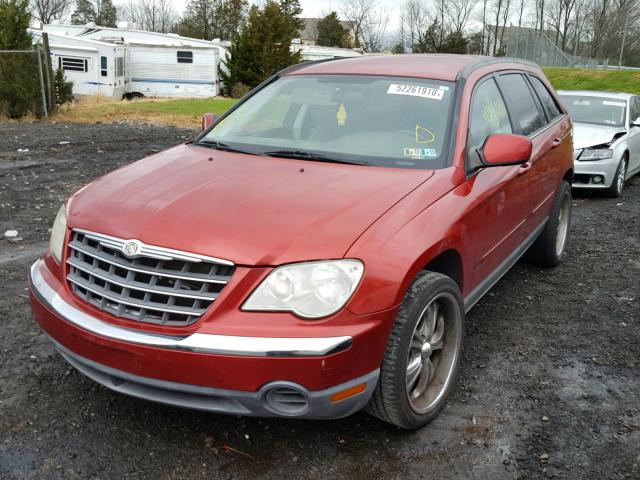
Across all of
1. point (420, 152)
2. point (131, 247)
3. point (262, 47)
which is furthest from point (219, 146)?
point (262, 47)

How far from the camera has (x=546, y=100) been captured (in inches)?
217

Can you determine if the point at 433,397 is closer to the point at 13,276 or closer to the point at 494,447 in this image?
the point at 494,447

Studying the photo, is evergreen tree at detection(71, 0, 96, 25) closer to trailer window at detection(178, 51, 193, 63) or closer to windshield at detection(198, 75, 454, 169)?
trailer window at detection(178, 51, 193, 63)

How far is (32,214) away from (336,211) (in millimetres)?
5066

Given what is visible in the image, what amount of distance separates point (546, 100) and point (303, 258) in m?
3.71

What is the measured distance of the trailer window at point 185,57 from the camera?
30000mm

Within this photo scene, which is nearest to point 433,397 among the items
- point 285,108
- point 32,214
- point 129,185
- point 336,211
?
point 336,211

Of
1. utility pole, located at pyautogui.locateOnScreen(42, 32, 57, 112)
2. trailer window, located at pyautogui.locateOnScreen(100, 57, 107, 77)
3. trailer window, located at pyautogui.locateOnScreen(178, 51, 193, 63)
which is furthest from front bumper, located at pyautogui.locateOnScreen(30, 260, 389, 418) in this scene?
trailer window, located at pyautogui.locateOnScreen(178, 51, 193, 63)

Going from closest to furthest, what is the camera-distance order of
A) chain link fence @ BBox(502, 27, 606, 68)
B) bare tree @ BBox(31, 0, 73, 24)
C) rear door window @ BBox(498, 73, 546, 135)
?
rear door window @ BBox(498, 73, 546, 135), chain link fence @ BBox(502, 27, 606, 68), bare tree @ BBox(31, 0, 73, 24)

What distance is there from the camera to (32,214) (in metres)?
6.90

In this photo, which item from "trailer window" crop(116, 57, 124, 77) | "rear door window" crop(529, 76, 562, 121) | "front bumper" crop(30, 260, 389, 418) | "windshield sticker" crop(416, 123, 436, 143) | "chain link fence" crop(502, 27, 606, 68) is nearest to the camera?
"front bumper" crop(30, 260, 389, 418)

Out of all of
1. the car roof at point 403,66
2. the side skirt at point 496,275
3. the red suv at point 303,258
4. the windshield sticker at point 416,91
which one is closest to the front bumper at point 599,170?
the side skirt at point 496,275

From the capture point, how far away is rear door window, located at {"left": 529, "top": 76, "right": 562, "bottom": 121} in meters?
5.36

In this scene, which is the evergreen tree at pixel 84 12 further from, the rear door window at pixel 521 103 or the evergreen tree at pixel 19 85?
the rear door window at pixel 521 103
